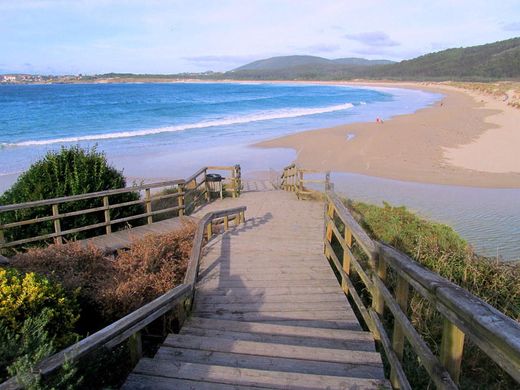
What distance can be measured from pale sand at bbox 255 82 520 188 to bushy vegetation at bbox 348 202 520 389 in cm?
756

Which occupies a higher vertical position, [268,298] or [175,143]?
[268,298]

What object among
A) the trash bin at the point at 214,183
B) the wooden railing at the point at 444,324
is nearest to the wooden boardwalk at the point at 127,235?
the trash bin at the point at 214,183

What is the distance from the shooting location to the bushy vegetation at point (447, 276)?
4449 mm

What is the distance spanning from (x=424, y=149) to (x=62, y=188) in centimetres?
1971

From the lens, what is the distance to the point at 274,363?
11.6ft

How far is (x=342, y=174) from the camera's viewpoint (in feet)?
60.5

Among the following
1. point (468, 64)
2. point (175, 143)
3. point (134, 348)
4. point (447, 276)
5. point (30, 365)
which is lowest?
point (175, 143)

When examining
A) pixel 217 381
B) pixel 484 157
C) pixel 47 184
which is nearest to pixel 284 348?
pixel 217 381

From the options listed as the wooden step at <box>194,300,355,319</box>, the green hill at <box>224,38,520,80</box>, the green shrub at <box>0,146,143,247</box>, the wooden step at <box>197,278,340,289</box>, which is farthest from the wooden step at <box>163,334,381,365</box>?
the green hill at <box>224,38,520,80</box>

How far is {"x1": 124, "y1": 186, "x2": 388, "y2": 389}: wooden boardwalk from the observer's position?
3221mm

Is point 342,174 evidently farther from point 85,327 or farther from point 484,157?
point 85,327

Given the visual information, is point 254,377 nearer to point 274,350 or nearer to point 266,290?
point 274,350

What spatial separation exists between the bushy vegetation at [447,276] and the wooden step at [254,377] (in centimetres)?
93

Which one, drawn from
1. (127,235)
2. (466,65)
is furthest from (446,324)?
(466,65)
